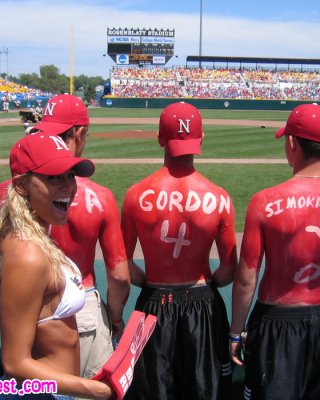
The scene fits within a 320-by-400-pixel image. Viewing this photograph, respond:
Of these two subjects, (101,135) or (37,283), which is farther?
(101,135)

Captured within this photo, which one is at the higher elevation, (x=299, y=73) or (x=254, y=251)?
(x=299, y=73)

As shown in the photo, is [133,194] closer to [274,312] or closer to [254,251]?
[254,251]

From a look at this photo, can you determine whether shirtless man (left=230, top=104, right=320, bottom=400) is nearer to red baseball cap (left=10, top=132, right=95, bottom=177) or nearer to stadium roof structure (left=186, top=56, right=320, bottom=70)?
red baseball cap (left=10, top=132, right=95, bottom=177)

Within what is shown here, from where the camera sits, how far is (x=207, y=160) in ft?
49.3

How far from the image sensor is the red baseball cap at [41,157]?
Result: 1987 mm

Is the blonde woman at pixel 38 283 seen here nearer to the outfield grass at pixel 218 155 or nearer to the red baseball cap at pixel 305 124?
the red baseball cap at pixel 305 124

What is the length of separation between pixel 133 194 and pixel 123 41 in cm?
7354

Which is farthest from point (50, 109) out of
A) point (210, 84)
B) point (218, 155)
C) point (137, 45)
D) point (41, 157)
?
point (137, 45)

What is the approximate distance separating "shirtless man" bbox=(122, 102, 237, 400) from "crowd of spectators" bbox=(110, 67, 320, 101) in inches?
2398

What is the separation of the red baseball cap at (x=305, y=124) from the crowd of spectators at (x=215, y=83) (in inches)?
2401

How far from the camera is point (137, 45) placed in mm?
72500

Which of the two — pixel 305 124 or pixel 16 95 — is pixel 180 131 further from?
pixel 16 95

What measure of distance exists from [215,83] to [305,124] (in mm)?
68590

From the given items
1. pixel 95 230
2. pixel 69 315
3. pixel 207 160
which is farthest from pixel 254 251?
pixel 207 160
